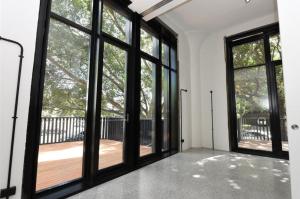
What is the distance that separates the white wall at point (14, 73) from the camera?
1.83 meters

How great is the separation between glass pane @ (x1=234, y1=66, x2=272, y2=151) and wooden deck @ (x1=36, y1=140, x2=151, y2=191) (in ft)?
13.1

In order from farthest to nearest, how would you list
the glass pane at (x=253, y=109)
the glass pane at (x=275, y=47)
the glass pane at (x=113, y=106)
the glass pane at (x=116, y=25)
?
the glass pane at (x=253, y=109)
the glass pane at (x=275, y=47)
the glass pane at (x=116, y=25)
the glass pane at (x=113, y=106)

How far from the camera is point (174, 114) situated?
5.16m

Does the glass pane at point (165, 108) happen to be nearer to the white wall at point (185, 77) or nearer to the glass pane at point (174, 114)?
the glass pane at point (174, 114)

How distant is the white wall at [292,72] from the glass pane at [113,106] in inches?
103

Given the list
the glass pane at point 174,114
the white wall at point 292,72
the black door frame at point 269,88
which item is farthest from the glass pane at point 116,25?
the black door frame at point 269,88

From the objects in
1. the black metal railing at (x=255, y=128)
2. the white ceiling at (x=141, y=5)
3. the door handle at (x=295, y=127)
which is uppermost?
the white ceiling at (x=141, y=5)

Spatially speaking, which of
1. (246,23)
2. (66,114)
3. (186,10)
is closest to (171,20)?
(186,10)

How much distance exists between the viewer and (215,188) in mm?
2625

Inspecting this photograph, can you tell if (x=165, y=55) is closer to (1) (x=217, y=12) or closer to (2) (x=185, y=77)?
(2) (x=185, y=77)

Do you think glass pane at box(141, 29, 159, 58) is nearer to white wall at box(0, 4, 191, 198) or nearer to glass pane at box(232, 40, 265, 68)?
white wall at box(0, 4, 191, 198)

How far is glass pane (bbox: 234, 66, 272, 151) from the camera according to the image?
4.73 m

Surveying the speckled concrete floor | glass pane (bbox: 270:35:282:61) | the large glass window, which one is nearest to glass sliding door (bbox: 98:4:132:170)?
the speckled concrete floor

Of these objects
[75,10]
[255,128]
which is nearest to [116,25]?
[75,10]
